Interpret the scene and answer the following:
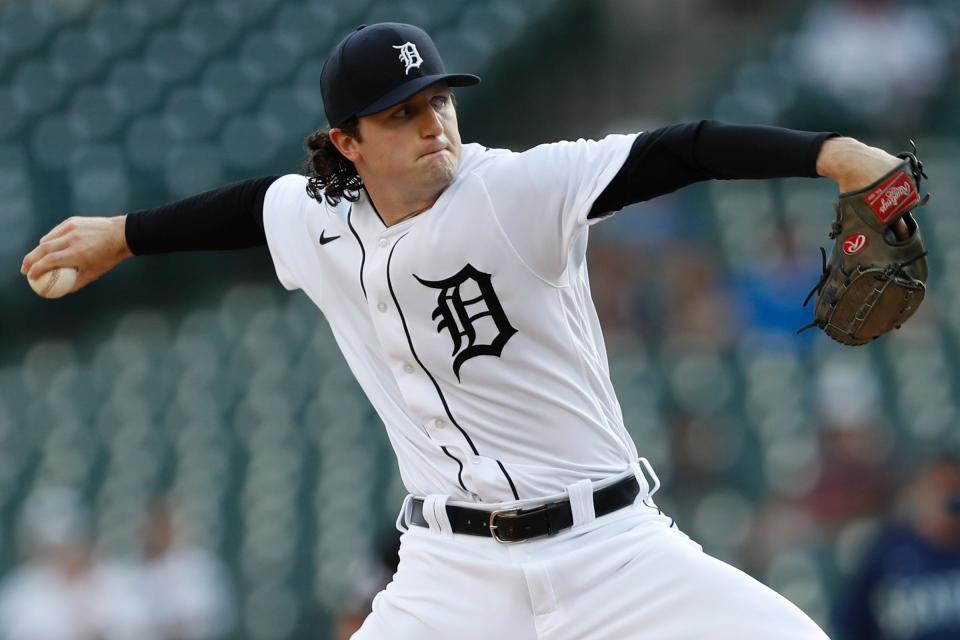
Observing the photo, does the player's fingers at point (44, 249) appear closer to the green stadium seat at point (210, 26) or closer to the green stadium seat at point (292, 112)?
the green stadium seat at point (292, 112)

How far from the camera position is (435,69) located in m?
2.98

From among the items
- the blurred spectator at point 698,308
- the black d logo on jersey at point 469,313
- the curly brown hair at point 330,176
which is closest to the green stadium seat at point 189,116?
the blurred spectator at point 698,308

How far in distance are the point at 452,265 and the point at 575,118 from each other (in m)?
5.47

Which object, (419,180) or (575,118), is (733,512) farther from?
(419,180)

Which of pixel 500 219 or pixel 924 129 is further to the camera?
pixel 924 129

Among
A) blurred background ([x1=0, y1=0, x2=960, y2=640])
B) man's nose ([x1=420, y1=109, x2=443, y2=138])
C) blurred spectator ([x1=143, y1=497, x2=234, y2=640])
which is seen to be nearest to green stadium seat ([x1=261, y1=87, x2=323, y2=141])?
blurred background ([x1=0, y1=0, x2=960, y2=640])

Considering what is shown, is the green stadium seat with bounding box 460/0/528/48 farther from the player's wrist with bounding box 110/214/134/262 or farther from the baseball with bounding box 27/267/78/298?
the baseball with bounding box 27/267/78/298

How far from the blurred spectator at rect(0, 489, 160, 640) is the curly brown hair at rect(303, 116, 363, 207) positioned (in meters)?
3.67

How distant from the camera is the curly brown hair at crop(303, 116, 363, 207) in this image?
3.16m

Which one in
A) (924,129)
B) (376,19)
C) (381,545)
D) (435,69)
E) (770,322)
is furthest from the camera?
(376,19)

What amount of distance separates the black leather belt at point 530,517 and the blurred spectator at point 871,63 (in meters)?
5.32

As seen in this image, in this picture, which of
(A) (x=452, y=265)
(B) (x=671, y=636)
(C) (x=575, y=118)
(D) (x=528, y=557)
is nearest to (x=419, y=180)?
(A) (x=452, y=265)

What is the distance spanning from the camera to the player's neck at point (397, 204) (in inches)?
118

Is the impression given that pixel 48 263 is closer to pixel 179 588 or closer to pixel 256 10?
pixel 179 588
